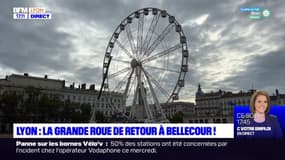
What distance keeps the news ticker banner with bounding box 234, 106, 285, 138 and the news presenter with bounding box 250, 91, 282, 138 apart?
0.05 m

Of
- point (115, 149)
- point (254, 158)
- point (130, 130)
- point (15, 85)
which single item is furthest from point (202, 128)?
point (15, 85)

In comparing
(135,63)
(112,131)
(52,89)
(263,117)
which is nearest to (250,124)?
(263,117)

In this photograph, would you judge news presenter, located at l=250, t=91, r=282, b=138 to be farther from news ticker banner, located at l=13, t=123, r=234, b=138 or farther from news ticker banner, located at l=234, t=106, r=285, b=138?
news ticker banner, located at l=13, t=123, r=234, b=138

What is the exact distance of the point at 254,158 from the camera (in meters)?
11.4

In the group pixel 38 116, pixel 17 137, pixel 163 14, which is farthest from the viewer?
pixel 38 116

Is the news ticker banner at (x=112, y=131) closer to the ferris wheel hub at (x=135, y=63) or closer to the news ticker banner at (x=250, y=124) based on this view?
the news ticker banner at (x=250, y=124)

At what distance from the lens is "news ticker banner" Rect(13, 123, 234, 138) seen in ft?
39.4

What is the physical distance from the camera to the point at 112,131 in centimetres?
1223

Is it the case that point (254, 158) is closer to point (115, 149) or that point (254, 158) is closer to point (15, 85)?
point (115, 149)

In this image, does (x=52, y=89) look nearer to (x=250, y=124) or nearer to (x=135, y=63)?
(x=135, y=63)

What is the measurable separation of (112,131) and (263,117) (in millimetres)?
7642

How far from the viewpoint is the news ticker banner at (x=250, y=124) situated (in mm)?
13594

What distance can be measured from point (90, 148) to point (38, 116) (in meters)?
48.4

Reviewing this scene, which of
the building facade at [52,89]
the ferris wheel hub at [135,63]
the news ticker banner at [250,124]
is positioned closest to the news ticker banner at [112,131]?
the news ticker banner at [250,124]
